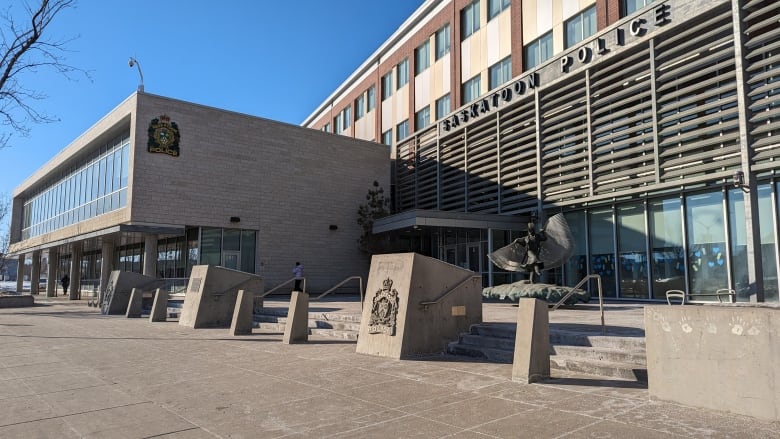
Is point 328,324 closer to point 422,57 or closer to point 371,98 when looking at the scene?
point 422,57

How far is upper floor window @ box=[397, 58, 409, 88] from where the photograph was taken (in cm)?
3253

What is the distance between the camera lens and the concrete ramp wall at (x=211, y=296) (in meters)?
15.0

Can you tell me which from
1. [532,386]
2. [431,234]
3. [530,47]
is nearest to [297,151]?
[431,234]

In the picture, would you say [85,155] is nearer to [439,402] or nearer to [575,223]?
[575,223]

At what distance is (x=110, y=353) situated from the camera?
9.77 metres

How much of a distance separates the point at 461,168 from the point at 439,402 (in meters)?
20.5

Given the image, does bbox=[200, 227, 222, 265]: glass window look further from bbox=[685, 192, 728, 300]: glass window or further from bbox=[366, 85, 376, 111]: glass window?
bbox=[685, 192, 728, 300]: glass window

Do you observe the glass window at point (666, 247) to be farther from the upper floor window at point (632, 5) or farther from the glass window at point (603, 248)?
the upper floor window at point (632, 5)

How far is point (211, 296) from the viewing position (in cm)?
1524

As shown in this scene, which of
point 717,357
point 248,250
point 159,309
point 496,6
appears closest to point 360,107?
point 496,6

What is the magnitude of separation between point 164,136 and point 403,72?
594 inches

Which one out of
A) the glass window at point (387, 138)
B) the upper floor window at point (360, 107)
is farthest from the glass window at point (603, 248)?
the upper floor window at point (360, 107)

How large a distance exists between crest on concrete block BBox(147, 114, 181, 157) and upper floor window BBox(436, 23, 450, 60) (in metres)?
14.5

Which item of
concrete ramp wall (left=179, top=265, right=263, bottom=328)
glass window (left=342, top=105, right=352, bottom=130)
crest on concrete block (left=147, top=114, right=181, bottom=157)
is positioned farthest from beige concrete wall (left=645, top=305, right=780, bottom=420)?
glass window (left=342, top=105, right=352, bottom=130)
